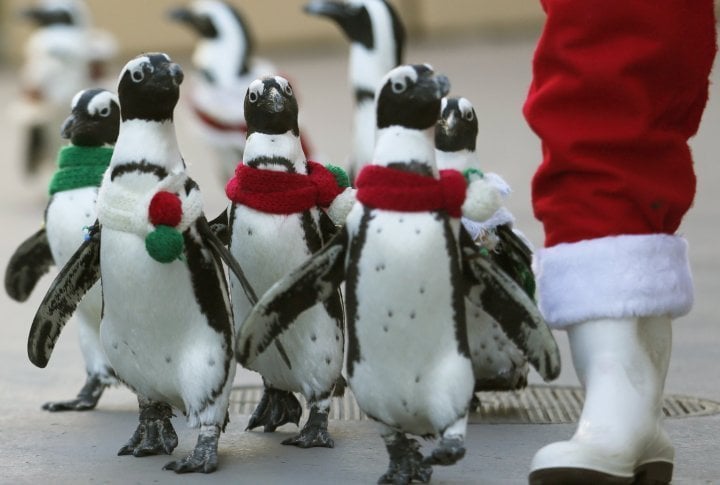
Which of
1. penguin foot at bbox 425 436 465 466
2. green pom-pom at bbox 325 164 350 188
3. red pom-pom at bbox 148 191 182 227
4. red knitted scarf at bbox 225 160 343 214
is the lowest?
penguin foot at bbox 425 436 465 466

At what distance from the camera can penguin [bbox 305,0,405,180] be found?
292 inches

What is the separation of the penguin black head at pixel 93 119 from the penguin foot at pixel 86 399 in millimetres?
745

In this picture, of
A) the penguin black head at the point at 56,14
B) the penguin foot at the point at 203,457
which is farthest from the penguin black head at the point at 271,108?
the penguin black head at the point at 56,14

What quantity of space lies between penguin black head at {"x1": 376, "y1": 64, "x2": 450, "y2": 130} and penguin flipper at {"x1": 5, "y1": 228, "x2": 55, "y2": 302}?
175 cm

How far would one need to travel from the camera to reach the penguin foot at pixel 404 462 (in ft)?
12.3

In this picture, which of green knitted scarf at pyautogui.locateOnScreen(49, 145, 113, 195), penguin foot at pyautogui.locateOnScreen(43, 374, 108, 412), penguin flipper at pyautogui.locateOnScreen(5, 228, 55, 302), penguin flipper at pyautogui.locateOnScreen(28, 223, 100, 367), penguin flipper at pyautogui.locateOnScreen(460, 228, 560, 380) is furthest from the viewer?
penguin flipper at pyautogui.locateOnScreen(5, 228, 55, 302)

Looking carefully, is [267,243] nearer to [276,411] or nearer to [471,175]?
[276,411]

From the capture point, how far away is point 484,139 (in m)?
13.1

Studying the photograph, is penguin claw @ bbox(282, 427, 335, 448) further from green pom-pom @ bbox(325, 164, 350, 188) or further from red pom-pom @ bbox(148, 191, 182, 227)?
red pom-pom @ bbox(148, 191, 182, 227)

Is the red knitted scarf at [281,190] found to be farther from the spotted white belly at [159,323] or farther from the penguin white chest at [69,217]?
the penguin white chest at [69,217]

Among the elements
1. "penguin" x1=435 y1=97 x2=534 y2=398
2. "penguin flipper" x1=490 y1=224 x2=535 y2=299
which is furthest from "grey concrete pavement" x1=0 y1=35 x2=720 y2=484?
"penguin flipper" x1=490 y1=224 x2=535 y2=299

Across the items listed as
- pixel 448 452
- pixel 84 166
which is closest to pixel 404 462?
pixel 448 452

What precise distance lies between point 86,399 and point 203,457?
3.54 feet

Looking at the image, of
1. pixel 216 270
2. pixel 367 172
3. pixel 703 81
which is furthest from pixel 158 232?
pixel 703 81
